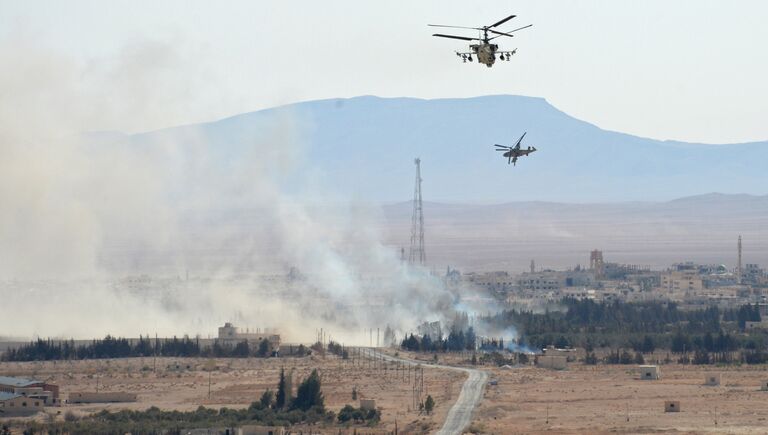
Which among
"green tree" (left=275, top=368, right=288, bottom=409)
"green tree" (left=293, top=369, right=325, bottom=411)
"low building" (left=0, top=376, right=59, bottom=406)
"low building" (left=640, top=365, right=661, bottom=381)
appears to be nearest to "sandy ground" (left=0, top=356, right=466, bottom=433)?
"low building" (left=0, top=376, right=59, bottom=406)

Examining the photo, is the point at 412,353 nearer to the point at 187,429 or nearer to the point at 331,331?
the point at 331,331

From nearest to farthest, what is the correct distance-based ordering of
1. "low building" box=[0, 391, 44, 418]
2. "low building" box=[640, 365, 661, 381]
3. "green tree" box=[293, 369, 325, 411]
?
"green tree" box=[293, 369, 325, 411]
"low building" box=[0, 391, 44, 418]
"low building" box=[640, 365, 661, 381]

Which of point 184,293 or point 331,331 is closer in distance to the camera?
point 331,331

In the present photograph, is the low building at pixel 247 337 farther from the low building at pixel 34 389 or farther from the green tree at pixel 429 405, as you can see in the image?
the green tree at pixel 429 405

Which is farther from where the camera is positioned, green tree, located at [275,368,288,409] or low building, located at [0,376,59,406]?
low building, located at [0,376,59,406]

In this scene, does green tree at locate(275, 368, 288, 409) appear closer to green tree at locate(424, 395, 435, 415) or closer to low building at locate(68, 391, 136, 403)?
green tree at locate(424, 395, 435, 415)

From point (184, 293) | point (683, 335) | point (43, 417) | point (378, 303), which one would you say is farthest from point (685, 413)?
point (184, 293)

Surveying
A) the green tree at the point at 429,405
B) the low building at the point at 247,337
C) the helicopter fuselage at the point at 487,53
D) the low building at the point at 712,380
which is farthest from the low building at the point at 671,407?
the low building at the point at 247,337
